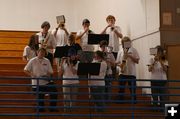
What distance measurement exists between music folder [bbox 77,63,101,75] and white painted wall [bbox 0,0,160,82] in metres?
3.74

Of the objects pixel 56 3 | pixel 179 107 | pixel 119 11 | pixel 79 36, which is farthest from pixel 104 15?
pixel 179 107

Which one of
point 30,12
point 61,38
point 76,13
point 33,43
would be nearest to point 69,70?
point 33,43

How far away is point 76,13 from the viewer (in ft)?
56.4

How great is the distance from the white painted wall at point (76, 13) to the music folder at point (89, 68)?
374cm

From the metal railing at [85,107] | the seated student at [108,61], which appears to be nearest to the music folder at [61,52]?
the metal railing at [85,107]

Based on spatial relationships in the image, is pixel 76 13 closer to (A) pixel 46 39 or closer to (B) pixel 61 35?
(B) pixel 61 35

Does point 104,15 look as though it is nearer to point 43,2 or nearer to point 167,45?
point 43,2

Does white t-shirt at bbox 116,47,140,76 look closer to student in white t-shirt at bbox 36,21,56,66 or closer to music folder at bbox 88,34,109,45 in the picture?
music folder at bbox 88,34,109,45

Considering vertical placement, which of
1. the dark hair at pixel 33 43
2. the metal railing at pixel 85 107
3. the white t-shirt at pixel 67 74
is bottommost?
Result: the metal railing at pixel 85 107

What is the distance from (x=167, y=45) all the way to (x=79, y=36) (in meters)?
2.26

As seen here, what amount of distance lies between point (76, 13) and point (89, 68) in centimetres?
872

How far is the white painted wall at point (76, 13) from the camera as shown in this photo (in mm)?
12750

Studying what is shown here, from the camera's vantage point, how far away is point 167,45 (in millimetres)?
11070

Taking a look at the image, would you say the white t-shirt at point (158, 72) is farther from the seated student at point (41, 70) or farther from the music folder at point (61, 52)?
the seated student at point (41, 70)
